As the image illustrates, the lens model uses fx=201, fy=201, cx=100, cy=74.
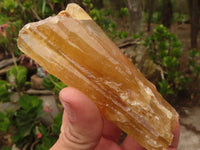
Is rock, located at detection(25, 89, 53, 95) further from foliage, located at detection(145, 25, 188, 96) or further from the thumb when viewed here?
the thumb

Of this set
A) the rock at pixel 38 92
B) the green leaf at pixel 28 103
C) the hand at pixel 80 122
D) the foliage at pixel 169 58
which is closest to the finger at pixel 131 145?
the hand at pixel 80 122

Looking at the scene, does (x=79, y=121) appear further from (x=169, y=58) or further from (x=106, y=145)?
(x=169, y=58)

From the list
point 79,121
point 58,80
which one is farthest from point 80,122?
point 58,80

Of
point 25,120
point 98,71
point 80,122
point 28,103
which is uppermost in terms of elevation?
point 98,71

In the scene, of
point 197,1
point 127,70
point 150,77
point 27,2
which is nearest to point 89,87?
point 127,70

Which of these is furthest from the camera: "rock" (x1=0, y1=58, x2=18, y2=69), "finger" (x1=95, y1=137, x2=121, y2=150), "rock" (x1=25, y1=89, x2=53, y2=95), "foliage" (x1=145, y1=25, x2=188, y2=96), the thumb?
"rock" (x1=0, y1=58, x2=18, y2=69)

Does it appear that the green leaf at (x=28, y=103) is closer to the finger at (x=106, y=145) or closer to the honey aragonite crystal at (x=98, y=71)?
the finger at (x=106, y=145)

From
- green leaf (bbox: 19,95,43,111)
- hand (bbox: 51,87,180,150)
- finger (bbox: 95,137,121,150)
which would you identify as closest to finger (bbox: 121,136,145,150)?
finger (bbox: 95,137,121,150)
